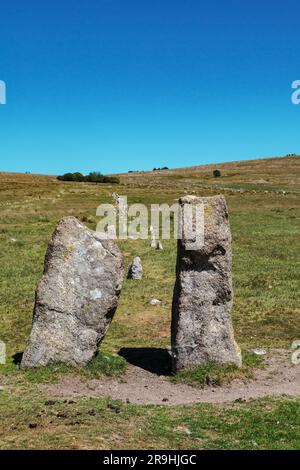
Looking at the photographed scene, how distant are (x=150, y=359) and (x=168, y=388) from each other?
2135mm

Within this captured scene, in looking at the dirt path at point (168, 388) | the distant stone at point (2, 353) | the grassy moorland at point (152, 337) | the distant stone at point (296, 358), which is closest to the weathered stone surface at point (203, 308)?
the dirt path at point (168, 388)

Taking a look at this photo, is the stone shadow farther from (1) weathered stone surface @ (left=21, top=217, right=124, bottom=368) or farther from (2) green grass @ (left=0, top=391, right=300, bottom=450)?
(2) green grass @ (left=0, top=391, right=300, bottom=450)

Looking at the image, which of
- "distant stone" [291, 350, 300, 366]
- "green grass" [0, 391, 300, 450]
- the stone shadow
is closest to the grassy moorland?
"green grass" [0, 391, 300, 450]

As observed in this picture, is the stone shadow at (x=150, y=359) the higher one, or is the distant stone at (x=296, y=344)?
the distant stone at (x=296, y=344)

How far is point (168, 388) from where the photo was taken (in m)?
14.9

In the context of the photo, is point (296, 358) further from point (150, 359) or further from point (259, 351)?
point (150, 359)

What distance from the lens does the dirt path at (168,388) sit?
1389cm

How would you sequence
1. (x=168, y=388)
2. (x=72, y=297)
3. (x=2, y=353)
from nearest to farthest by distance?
(x=168, y=388)
(x=72, y=297)
(x=2, y=353)

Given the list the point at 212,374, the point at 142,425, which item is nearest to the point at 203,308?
the point at 212,374

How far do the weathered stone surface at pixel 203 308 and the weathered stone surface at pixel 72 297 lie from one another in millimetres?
1939

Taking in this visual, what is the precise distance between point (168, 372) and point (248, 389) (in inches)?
100

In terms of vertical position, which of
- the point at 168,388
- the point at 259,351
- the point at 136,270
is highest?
the point at 136,270

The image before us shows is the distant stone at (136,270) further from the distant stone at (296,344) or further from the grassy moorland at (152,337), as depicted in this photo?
the distant stone at (296,344)

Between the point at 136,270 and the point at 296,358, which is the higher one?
the point at 136,270
